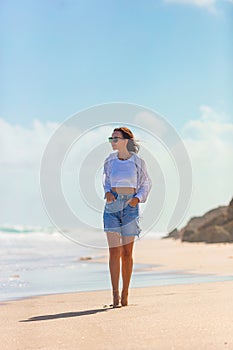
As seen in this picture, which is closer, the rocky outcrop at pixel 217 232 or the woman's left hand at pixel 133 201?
the woman's left hand at pixel 133 201

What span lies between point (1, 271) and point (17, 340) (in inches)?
308

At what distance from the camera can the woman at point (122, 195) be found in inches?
245

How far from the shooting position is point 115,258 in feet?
20.8

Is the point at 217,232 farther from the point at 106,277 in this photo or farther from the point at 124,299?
the point at 124,299

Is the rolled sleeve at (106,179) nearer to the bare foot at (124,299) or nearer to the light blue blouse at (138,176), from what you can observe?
the light blue blouse at (138,176)

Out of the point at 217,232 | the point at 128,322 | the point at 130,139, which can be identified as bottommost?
the point at 128,322

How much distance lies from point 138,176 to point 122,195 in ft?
0.76

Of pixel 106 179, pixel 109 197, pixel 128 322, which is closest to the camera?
pixel 128 322

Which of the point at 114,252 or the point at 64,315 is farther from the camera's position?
the point at 114,252

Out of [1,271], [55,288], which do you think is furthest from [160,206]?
[1,271]

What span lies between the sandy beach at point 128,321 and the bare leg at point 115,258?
168 mm

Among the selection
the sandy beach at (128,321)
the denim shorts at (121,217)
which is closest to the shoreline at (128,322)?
the sandy beach at (128,321)

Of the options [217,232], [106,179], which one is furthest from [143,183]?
[217,232]

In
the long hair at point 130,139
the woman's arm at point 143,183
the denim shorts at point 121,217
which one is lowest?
the denim shorts at point 121,217
